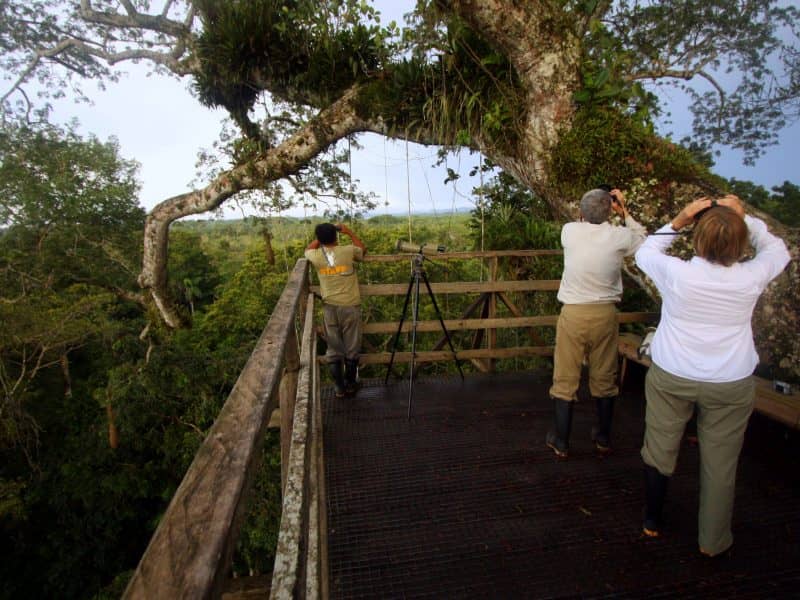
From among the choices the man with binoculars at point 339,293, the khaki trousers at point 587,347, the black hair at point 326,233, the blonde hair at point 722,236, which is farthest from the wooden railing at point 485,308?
the blonde hair at point 722,236

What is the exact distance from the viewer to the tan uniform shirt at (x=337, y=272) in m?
Result: 3.58

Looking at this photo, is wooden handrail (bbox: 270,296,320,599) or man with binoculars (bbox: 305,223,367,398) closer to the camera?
wooden handrail (bbox: 270,296,320,599)

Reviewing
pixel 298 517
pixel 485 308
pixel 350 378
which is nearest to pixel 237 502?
pixel 298 517

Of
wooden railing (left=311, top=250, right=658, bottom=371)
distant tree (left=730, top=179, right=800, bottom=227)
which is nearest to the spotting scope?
wooden railing (left=311, top=250, right=658, bottom=371)


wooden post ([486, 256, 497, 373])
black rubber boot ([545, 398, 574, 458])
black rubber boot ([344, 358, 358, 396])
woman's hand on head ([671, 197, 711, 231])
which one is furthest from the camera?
wooden post ([486, 256, 497, 373])

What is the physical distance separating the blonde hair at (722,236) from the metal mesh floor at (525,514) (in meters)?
1.43

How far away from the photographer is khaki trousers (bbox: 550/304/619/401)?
2.66m

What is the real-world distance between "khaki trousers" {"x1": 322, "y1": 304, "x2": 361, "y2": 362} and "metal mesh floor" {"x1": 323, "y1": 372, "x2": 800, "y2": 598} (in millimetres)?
548

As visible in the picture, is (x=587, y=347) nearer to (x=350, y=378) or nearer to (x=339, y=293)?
(x=339, y=293)

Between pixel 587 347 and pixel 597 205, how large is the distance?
0.89 m

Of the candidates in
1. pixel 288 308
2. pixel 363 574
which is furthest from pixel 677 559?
pixel 288 308

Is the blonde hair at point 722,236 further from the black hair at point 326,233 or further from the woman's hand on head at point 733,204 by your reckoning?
the black hair at point 326,233

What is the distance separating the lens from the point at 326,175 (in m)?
7.98

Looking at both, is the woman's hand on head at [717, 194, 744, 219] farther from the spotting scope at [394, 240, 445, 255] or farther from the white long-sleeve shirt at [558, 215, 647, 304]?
the spotting scope at [394, 240, 445, 255]
